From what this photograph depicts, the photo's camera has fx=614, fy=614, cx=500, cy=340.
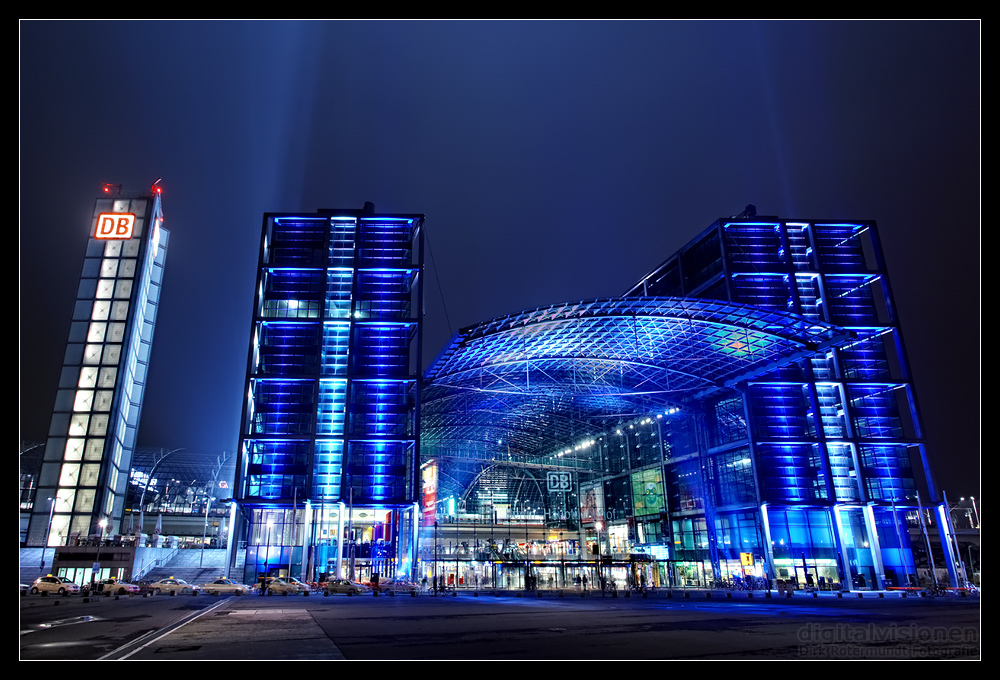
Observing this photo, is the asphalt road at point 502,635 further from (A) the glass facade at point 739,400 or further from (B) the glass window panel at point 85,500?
(B) the glass window panel at point 85,500

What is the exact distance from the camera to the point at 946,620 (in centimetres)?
2300

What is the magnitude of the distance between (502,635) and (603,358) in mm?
52601

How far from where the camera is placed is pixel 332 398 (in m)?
71.0

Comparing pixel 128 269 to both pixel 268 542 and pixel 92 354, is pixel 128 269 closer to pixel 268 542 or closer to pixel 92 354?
pixel 92 354

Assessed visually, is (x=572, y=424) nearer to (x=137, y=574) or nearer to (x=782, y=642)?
(x=137, y=574)

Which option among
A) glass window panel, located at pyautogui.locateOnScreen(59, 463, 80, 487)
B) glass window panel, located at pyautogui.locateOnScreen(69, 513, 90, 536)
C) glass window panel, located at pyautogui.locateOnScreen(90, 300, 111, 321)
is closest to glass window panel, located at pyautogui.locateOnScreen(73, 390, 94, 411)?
glass window panel, located at pyautogui.locateOnScreen(59, 463, 80, 487)

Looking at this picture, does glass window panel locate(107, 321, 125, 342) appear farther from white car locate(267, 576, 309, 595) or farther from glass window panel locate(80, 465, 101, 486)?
white car locate(267, 576, 309, 595)

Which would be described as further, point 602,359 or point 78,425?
point 78,425

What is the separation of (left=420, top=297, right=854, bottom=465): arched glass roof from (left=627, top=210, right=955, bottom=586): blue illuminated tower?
474 cm

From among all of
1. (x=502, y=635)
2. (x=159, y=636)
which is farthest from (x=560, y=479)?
(x=159, y=636)

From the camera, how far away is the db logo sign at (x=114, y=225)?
90.2 metres

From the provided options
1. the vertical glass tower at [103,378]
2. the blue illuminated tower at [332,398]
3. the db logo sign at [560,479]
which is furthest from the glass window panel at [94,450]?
the db logo sign at [560,479]

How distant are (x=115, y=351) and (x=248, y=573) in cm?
4050

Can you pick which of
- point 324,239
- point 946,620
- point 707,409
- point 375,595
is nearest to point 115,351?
point 324,239
